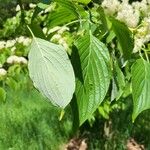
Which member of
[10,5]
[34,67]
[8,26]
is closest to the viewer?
[34,67]

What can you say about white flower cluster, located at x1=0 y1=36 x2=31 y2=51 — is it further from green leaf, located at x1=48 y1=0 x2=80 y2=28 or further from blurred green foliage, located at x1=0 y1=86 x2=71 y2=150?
green leaf, located at x1=48 y1=0 x2=80 y2=28

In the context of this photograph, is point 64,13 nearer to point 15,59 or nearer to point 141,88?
point 141,88

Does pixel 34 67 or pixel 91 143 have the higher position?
pixel 34 67

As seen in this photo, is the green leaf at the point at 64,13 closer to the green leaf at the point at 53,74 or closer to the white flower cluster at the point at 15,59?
the green leaf at the point at 53,74

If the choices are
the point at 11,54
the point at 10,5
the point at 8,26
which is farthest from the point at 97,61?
the point at 10,5

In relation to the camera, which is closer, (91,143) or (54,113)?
(91,143)

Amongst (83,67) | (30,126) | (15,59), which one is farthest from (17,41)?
(83,67)

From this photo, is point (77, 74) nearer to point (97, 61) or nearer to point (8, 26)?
point (97, 61)
